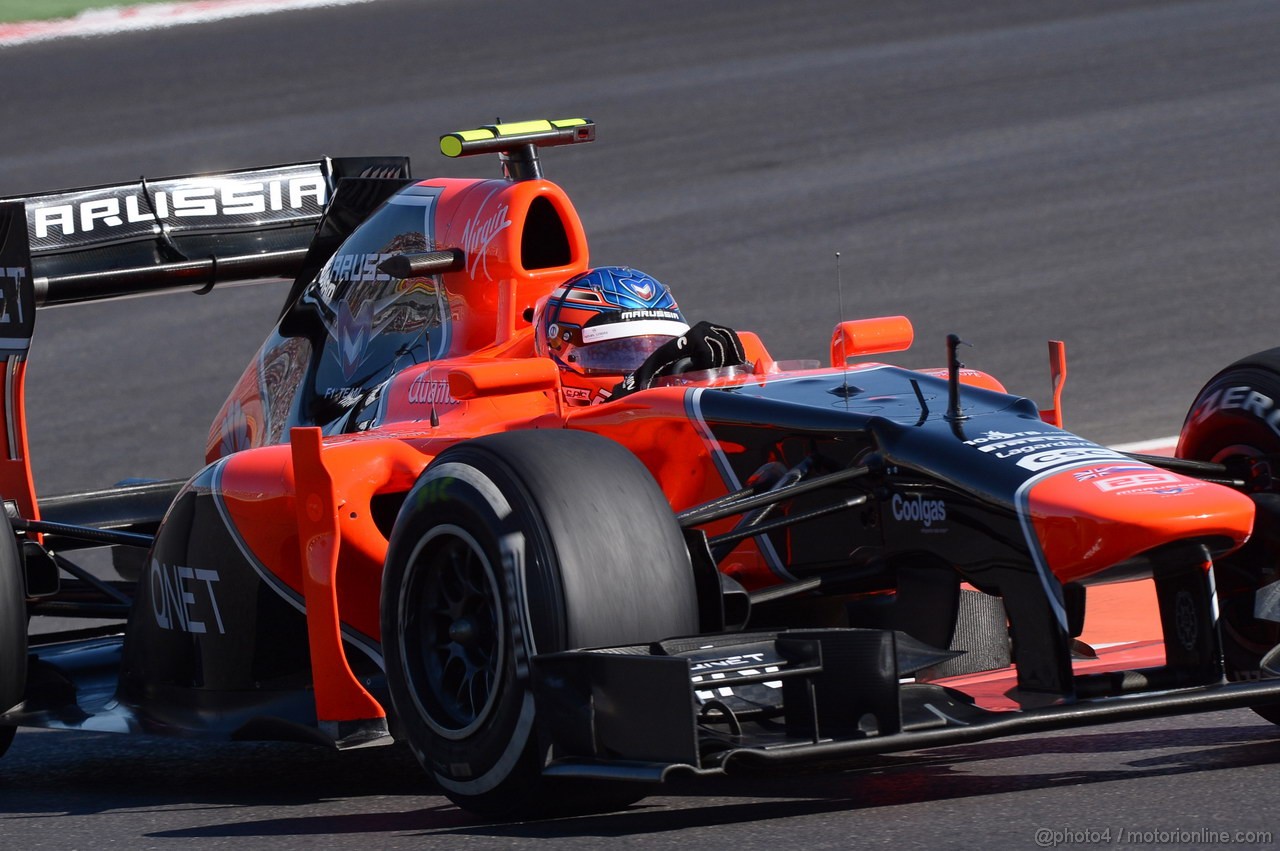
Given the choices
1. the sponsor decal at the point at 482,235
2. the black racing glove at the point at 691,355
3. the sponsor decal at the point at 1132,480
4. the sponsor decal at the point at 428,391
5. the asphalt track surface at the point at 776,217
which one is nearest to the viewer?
the sponsor decal at the point at 1132,480

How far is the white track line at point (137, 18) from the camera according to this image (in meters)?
23.1

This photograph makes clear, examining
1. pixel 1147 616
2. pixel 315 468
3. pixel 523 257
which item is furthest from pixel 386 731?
pixel 1147 616

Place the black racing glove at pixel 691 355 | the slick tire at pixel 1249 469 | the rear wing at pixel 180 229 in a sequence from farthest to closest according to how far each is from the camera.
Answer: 1. the rear wing at pixel 180 229
2. the black racing glove at pixel 691 355
3. the slick tire at pixel 1249 469

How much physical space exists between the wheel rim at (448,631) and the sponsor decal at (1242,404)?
7.39 ft

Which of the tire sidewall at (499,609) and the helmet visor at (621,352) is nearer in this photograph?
the tire sidewall at (499,609)

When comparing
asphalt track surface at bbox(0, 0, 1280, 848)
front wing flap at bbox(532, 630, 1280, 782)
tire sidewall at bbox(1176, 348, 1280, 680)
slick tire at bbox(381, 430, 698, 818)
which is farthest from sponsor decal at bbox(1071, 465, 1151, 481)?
slick tire at bbox(381, 430, 698, 818)

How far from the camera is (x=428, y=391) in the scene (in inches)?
258

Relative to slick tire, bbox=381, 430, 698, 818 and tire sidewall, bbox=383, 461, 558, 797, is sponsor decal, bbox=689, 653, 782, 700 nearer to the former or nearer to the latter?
slick tire, bbox=381, 430, 698, 818

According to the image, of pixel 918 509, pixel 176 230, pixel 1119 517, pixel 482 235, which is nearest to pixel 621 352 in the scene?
pixel 482 235

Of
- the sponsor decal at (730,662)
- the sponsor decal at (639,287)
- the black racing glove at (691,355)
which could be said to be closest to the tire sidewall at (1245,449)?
the black racing glove at (691,355)

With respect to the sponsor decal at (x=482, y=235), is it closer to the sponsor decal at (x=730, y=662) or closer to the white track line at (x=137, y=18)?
the sponsor decal at (x=730, y=662)

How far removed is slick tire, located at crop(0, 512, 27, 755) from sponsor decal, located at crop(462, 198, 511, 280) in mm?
1779

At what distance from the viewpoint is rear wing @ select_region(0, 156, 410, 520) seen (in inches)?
318

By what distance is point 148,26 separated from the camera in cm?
2364
